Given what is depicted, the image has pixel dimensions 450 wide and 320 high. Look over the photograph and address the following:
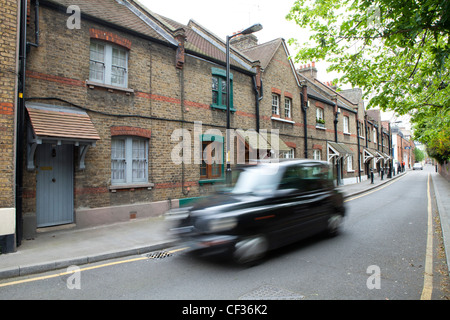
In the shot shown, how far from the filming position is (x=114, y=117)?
9.11 metres

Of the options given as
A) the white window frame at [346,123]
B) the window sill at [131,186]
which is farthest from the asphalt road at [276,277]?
the white window frame at [346,123]

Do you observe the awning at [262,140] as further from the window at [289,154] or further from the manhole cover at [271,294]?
the manhole cover at [271,294]

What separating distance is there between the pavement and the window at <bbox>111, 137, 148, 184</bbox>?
1640 millimetres

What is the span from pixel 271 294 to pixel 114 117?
755 cm

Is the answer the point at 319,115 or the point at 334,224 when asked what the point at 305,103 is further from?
the point at 334,224

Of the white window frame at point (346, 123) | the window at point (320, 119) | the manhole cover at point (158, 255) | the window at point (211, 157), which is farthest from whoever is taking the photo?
the white window frame at point (346, 123)

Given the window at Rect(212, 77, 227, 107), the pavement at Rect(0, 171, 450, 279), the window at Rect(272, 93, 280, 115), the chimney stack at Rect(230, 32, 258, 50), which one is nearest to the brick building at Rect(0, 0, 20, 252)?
the pavement at Rect(0, 171, 450, 279)

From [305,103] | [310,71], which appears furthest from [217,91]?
[310,71]

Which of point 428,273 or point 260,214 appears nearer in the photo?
point 428,273

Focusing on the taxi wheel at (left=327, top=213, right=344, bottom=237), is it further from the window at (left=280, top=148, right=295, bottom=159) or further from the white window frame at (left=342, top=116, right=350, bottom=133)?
the white window frame at (left=342, top=116, right=350, bottom=133)

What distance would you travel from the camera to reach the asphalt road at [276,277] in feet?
13.0

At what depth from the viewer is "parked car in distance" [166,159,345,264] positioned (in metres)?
4.80
